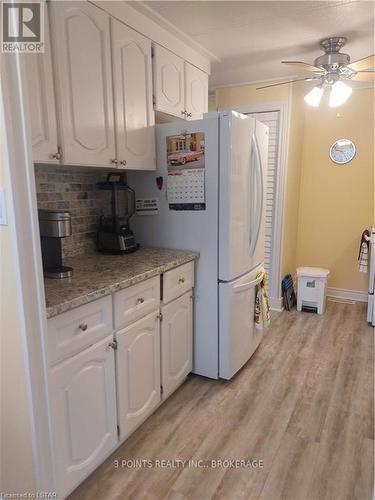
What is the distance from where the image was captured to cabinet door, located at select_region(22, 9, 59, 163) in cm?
143

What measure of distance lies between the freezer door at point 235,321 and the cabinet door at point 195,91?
4.31 ft

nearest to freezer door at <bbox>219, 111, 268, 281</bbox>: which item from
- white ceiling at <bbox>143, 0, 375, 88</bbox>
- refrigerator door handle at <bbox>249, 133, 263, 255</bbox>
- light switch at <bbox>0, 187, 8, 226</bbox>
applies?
refrigerator door handle at <bbox>249, 133, 263, 255</bbox>

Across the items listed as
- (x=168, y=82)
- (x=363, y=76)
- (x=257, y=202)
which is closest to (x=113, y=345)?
(x=257, y=202)

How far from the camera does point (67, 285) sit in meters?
1.52

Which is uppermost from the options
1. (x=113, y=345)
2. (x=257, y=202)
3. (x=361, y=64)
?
(x=361, y=64)

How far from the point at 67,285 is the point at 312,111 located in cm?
345

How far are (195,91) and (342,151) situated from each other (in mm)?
1994

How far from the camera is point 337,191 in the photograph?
3871mm

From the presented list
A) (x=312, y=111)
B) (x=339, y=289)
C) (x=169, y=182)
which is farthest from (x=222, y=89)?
(x=339, y=289)

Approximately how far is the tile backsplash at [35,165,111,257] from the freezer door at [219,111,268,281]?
78cm

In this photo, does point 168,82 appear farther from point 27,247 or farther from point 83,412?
point 83,412

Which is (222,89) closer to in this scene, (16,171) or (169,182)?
(169,182)

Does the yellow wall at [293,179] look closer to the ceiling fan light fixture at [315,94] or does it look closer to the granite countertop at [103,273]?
the ceiling fan light fixture at [315,94]

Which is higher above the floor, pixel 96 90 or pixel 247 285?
pixel 96 90
